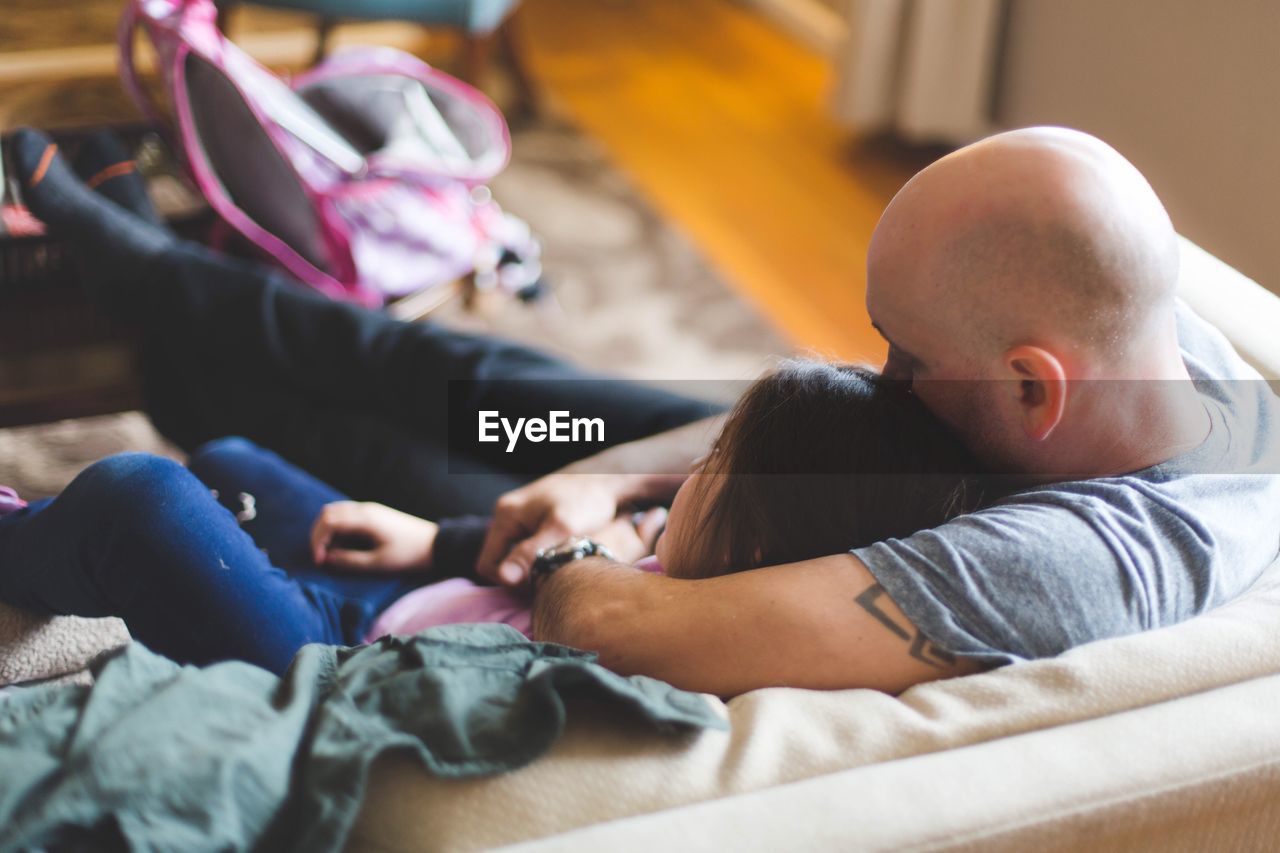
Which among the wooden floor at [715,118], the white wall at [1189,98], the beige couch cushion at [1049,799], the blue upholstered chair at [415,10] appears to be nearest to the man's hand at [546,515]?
the beige couch cushion at [1049,799]

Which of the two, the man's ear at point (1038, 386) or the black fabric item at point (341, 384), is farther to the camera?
the black fabric item at point (341, 384)

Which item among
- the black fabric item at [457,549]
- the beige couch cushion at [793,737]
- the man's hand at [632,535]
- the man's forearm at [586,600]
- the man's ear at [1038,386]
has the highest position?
the man's ear at [1038,386]

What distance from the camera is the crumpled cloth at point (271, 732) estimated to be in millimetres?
554

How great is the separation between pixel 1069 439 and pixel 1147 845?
280 mm

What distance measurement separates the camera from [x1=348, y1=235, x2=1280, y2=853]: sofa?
59cm

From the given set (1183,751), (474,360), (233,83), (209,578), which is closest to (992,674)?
(1183,751)

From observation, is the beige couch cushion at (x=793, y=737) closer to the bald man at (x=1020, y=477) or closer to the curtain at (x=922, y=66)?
the bald man at (x=1020, y=477)

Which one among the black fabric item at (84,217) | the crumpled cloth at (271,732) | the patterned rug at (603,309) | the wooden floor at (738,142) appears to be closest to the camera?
the crumpled cloth at (271,732)

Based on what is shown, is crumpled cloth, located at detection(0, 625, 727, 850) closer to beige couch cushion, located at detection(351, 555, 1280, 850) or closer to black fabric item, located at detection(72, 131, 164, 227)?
beige couch cushion, located at detection(351, 555, 1280, 850)

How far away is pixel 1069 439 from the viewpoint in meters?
0.81

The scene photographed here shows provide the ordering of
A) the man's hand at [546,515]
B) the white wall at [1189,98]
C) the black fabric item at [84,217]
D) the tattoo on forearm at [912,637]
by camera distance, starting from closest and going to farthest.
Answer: the tattoo on forearm at [912,637] → the man's hand at [546,515] → the black fabric item at [84,217] → the white wall at [1189,98]

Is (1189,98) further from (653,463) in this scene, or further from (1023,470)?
(1023,470)

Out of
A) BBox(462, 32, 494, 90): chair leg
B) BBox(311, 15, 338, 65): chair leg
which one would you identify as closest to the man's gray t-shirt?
BBox(462, 32, 494, 90): chair leg

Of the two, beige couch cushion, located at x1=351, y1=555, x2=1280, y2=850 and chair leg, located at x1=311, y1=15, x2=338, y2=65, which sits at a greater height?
beige couch cushion, located at x1=351, y1=555, x2=1280, y2=850
